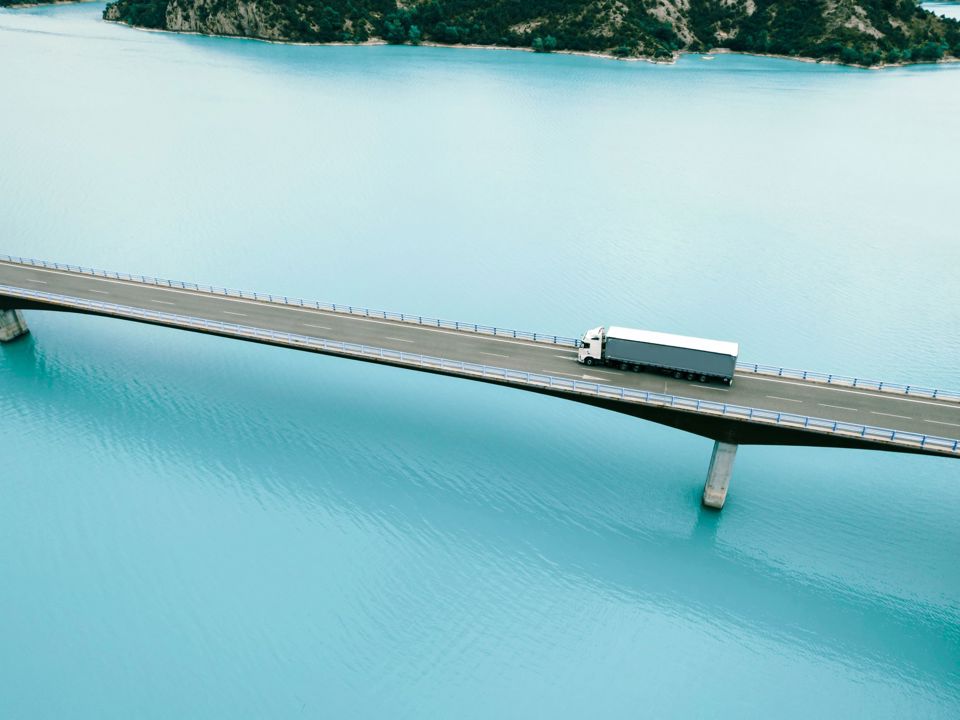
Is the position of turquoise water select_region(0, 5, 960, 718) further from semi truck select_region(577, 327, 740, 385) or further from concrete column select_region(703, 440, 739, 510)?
semi truck select_region(577, 327, 740, 385)

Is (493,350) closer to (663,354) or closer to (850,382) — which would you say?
(663,354)

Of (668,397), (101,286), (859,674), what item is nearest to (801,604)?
(859,674)

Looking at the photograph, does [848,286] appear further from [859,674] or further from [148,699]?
[148,699]

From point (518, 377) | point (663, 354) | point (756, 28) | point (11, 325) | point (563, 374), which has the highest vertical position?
point (756, 28)

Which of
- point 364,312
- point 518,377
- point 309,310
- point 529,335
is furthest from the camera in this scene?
point 364,312

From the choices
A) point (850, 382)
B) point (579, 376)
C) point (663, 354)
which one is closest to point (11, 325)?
point (579, 376)

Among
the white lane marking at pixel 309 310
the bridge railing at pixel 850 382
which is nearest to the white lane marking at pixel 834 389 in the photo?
the bridge railing at pixel 850 382
